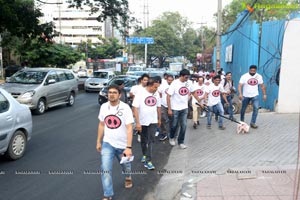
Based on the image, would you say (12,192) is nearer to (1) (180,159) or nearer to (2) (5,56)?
(1) (180,159)

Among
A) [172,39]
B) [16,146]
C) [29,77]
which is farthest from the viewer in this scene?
[172,39]

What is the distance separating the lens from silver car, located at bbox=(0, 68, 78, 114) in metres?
11.8

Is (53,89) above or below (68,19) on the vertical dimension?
below

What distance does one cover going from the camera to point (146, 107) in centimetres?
598

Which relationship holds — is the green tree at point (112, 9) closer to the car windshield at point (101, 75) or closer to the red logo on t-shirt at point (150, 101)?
the car windshield at point (101, 75)

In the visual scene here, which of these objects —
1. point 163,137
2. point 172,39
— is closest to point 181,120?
point 163,137

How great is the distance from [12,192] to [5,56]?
35.9 meters

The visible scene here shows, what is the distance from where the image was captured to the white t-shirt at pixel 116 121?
446cm

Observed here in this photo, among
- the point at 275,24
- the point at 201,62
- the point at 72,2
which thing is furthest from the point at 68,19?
the point at 275,24

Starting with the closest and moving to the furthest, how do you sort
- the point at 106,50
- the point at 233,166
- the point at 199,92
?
1. the point at 233,166
2. the point at 199,92
3. the point at 106,50

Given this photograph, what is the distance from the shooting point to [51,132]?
29.7 feet

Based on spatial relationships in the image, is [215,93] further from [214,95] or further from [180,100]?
[180,100]

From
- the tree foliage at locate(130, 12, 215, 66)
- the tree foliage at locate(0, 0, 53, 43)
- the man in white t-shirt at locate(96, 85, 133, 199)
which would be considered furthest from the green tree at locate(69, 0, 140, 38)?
the tree foliage at locate(130, 12, 215, 66)

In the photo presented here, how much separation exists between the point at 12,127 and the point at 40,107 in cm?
630
